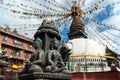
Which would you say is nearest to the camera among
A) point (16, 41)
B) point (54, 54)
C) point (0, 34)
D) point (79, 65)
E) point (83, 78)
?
point (54, 54)

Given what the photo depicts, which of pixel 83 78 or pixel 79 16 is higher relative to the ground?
pixel 79 16

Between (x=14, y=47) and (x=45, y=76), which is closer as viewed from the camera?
(x=45, y=76)

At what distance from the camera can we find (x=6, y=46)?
34.6 m

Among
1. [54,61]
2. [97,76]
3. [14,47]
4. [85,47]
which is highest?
[14,47]

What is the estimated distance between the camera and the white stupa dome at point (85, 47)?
3011cm

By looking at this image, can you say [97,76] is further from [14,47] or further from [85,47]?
[14,47]

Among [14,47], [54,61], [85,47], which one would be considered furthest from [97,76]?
[14,47]

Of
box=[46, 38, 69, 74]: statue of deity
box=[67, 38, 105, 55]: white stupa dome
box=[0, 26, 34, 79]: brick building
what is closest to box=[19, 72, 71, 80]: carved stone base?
box=[46, 38, 69, 74]: statue of deity

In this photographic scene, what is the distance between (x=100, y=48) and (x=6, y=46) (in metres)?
15.7

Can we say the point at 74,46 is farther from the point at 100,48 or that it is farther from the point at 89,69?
the point at 89,69

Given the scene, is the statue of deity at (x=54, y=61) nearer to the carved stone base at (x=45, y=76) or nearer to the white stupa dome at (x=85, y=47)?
the carved stone base at (x=45, y=76)

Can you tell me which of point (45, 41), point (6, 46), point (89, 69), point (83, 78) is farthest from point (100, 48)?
point (45, 41)

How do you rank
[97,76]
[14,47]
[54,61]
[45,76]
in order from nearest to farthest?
1. [45,76]
2. [54,61]
3. [97,76]
4. [14,47]

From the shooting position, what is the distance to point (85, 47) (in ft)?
101
